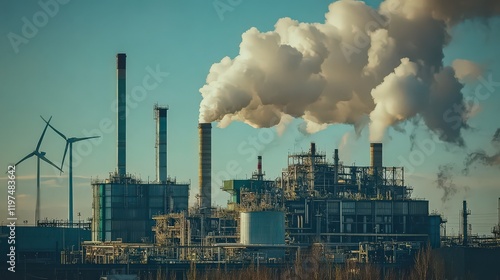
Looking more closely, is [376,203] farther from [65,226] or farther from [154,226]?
[65,226]

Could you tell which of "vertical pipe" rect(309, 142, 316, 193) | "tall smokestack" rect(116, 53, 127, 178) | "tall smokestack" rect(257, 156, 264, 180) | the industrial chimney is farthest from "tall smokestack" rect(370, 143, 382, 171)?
"tall smokestack" rect(116, 53, 127, 178)

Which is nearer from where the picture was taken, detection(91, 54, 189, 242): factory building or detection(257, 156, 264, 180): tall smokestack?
detection(91, 54, 189, 242): factory building

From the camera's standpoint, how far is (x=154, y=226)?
83.7 metres

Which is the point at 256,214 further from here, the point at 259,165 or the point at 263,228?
the point at 259,165

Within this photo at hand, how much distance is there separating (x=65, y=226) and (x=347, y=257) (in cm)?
2537

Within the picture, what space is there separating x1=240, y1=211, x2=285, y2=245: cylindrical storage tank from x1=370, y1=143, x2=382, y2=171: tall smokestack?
41.5 feet

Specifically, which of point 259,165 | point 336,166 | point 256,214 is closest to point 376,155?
point 336,166

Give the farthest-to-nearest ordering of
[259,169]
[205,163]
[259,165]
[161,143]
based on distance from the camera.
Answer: [259,165]
[259,169]
[161,143]
[205,163]

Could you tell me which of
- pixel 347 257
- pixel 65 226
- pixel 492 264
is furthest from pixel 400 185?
pixel 65 226

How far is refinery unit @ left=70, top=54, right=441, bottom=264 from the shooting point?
76188 millimetres

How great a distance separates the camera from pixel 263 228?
2982 inches

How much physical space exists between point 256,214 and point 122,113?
48.8ft

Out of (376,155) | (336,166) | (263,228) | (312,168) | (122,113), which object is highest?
(122,113)

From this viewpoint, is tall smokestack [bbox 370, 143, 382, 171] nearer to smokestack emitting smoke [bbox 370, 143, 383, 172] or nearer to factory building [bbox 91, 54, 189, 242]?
smokestack emitting smoke [bbox 370, 143, 383, 172]
